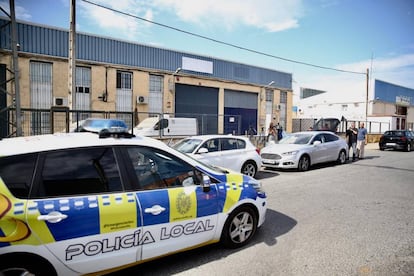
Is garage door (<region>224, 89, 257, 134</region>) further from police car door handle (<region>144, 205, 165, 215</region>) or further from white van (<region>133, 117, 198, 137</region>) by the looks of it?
police car door handle (<region>144, 205, 165, 215</region>)

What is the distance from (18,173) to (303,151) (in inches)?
378

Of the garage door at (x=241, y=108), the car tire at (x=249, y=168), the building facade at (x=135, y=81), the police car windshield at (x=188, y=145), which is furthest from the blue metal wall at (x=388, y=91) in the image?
the police car windshield at (x=188, y=145)

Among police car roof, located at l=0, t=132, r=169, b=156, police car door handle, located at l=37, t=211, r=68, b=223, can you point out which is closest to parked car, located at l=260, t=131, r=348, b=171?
police car roof, located at l=0, t=132, r=169, b=156

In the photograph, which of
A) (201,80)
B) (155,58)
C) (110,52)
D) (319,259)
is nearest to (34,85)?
(110,52)

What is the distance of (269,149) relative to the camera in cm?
1107

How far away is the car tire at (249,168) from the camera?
8734 millimetres

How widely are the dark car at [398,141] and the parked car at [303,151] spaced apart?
9.45 meters

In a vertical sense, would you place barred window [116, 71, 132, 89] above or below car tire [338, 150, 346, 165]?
above

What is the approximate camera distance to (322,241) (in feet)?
13.5

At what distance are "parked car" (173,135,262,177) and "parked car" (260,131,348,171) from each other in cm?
171

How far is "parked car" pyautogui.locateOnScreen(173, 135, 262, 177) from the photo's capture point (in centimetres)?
787

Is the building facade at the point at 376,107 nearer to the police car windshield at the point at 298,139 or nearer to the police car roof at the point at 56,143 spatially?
the police car windshield at the point at 298,139

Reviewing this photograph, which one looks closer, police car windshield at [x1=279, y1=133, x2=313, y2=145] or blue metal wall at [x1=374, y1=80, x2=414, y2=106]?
police car windshield at [x1=279, y1=133, x2=313, y2=145]

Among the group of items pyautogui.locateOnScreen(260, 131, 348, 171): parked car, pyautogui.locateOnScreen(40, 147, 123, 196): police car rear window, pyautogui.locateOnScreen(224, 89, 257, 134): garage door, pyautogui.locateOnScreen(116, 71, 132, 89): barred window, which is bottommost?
pyautogui.locateOnScreen(260, 131, 348, 171): parked car
